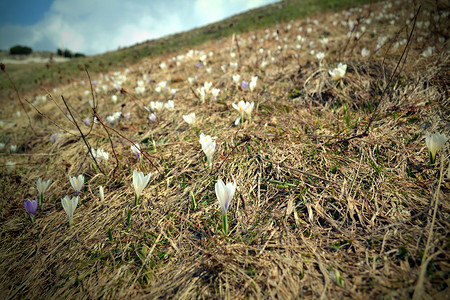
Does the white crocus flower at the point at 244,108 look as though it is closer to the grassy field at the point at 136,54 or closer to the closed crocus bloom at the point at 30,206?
the closed crocus bloom at the point at 30,206

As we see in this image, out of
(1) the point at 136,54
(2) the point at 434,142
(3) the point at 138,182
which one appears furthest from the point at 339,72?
(1) the point at 136,54

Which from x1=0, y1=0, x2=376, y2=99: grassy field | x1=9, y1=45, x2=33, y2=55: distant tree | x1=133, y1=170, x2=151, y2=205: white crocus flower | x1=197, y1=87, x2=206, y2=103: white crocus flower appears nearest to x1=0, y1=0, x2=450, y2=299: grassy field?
x1=133, y1=170, x2=151, y2=205: white crocus flower

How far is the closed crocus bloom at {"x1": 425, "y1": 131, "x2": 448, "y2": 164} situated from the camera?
56.4 inches

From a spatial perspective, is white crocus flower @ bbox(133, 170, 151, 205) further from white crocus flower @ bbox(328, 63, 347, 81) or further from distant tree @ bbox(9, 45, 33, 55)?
distant tree @ bbox(9, 45, 33, 55)

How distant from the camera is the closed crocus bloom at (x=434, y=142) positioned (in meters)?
1.43

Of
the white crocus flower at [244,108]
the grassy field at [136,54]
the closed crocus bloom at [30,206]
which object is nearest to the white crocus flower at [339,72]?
the white crocus flower at [244,108]

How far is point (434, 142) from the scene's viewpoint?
4.87 ft

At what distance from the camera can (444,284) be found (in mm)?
936

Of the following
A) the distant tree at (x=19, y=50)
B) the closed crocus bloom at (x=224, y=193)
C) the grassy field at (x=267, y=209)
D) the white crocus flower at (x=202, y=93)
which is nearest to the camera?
the grassy field at (x=267, y=209)

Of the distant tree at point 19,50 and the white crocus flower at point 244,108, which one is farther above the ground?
the distant tree at point 19,50

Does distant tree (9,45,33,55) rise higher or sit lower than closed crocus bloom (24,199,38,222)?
higher

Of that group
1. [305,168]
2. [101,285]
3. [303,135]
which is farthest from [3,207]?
[303,135]

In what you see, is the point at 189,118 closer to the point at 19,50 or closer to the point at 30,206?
the point at 30,206

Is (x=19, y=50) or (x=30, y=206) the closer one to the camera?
(x=30, y=206)
